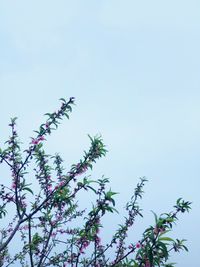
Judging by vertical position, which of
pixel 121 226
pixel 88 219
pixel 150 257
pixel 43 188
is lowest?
pixel 150 257

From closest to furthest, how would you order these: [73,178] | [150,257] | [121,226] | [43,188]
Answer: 1. [150,257]
2. [73,178]
3. [43,188]
4. [121,226]

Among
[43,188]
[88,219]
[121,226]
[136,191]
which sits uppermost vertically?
[136,191]

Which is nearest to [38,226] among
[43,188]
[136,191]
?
[43,188]

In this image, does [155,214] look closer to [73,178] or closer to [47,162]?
[73,178]

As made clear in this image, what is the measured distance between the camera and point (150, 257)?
6.10m

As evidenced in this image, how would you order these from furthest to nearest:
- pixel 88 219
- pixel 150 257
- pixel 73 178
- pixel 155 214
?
1. pixel 73 178
2. pixel 88 219
3. pixel 155 214
4. pixel 150 257

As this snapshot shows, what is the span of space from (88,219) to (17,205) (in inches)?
68.9

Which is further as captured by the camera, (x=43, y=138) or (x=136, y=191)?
(x=136, y=191)

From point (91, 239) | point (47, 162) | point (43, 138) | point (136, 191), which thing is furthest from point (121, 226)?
point (43, 138)

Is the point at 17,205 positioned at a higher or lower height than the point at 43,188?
lower

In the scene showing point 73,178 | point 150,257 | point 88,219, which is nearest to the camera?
point 150,257

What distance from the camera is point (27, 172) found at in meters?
8.50

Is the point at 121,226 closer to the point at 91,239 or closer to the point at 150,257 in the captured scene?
the point at 91,239

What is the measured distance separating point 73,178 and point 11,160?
1.65 m
